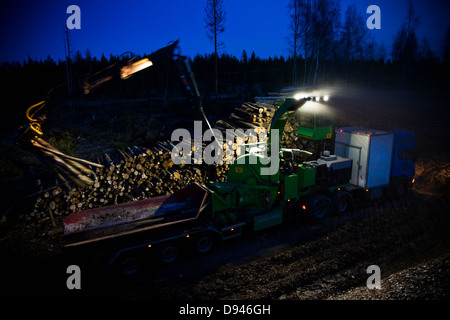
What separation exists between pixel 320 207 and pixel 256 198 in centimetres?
285

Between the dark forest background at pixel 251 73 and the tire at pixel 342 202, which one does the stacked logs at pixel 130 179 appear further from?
the dark forest background at pixel 251 73

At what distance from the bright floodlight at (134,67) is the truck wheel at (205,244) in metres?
5.55

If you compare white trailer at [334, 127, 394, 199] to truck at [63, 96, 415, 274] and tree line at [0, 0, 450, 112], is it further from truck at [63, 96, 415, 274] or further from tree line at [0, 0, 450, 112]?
tree line at [0, 0, 450, 112]

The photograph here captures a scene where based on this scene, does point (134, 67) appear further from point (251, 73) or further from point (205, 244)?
point (251, 73)

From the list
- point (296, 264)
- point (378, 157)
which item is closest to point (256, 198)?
point (296, 264)

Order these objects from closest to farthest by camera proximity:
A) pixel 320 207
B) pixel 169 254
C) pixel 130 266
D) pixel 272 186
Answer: pixel 130 266 < pixel 169 254 < pixel 272 186 < pixel 320 207

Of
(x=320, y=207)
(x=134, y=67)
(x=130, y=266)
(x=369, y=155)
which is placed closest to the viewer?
(x=130, y=266)

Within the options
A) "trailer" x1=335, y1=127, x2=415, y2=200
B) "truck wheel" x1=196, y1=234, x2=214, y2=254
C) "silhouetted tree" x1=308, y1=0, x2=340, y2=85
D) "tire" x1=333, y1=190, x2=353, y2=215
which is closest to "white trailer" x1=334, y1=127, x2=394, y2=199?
"trailer" x1=335, y1=127, x2=415, y2=200

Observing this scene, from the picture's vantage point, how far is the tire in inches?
438

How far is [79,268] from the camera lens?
7.62m

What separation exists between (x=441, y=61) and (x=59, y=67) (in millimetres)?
67197

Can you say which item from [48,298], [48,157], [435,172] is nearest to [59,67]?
[48,157]

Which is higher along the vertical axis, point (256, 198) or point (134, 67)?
point (134, 67)

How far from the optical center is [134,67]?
8766 mm
